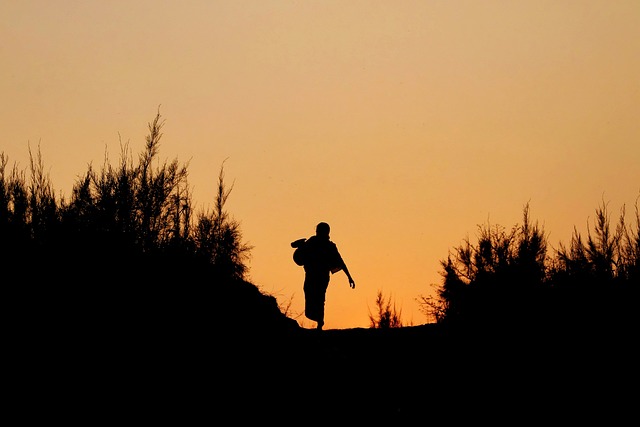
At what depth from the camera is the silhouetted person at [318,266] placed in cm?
Result: 1794

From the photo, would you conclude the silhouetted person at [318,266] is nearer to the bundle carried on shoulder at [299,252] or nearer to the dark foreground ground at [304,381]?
the bundle carried on shoulder at [299,252]

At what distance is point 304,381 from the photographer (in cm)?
1221

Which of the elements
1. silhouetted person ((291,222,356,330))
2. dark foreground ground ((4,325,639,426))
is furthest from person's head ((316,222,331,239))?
dark foreground ground ((4,325,639,426))

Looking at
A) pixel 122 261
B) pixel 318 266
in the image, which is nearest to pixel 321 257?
pixel 318 266

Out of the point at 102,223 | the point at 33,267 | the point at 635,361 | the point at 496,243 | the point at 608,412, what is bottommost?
the point at 608,412

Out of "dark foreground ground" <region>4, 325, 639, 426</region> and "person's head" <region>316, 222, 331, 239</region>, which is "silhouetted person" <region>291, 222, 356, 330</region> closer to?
"person's head" <region>316, 222, 331, 239</region>

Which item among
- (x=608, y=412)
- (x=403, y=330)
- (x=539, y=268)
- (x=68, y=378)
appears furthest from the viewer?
(x=539, y=268)

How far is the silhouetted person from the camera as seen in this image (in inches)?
706

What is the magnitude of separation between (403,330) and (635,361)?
16.2 ft

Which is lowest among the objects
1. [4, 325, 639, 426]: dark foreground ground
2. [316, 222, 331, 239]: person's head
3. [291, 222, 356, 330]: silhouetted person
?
[4, 325, 639, 426]: dark foreground ground

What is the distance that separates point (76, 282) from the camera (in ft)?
39.0

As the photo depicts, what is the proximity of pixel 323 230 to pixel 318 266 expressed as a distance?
694 mm

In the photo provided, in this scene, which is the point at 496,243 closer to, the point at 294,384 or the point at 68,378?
the point at 294,384

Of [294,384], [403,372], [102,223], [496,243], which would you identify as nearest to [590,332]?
[403,372]
